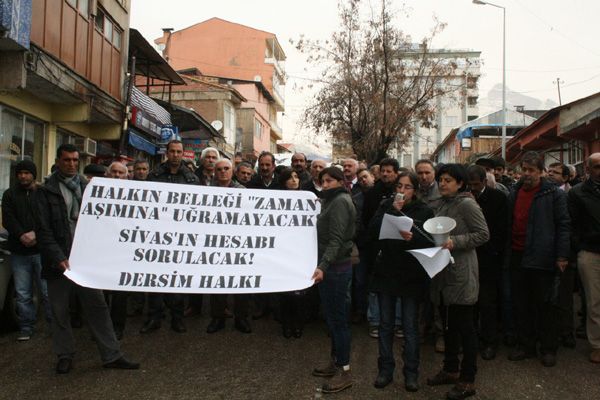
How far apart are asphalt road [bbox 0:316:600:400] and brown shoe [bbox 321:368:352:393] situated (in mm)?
57

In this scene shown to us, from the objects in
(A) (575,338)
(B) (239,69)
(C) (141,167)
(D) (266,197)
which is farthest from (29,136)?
(B) (239,69)

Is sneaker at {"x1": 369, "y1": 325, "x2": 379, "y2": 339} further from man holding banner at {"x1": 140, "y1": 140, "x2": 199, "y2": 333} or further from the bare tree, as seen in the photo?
the bare tree

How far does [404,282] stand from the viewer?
4.21m

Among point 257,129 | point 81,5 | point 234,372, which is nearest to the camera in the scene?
point 234,372

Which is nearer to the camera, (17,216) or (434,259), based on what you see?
(434,259)

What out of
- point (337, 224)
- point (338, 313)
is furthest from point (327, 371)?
point (337, 224)

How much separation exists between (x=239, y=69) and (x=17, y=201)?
143 feet

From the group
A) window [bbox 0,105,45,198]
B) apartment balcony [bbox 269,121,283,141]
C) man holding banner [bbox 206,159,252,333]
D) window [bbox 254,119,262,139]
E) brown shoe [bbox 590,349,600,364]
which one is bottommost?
brown shoe [bbox 590,349,600,364]

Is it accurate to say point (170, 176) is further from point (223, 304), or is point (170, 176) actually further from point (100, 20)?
point (100, 20)

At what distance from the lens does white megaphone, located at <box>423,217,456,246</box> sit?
398 cm

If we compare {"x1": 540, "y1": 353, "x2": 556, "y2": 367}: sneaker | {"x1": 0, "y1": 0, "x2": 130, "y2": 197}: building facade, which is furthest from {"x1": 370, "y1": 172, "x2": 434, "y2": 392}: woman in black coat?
{"x1": 0, "y1": 0, "x2": 130, "y2": 197}: building facade

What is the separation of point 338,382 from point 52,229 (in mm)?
2904

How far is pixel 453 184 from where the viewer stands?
4289 millimetres

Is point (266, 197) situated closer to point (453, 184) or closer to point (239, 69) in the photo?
point (453, 184)
